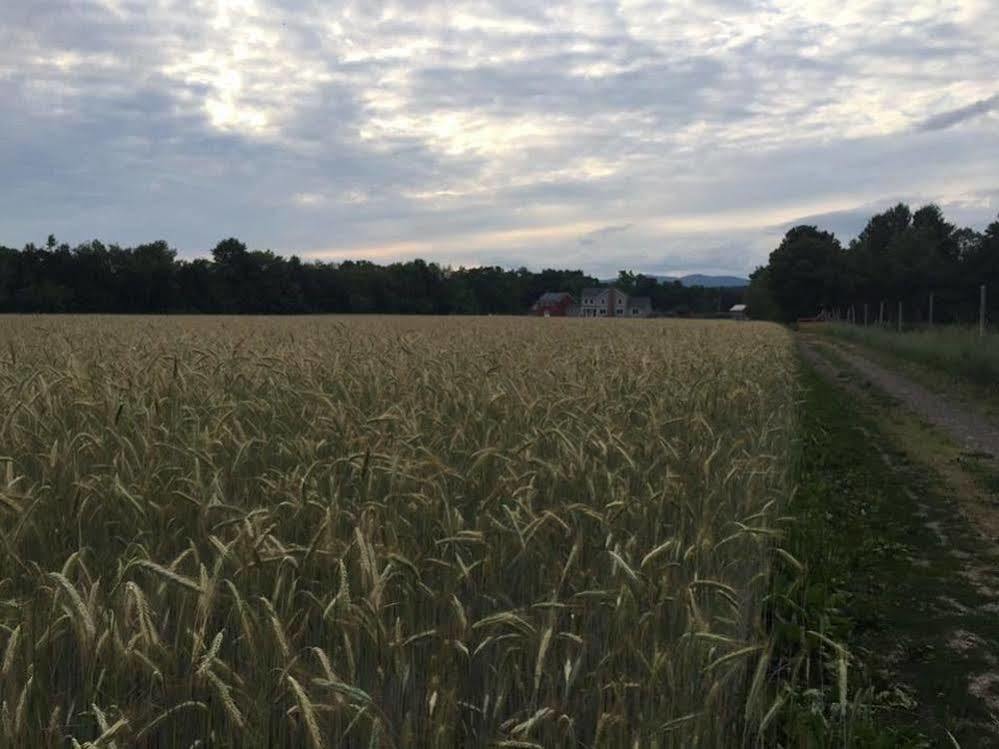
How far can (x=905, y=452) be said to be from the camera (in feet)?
36.6

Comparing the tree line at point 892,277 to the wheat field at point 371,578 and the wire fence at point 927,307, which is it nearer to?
the wire fence at point 927,307

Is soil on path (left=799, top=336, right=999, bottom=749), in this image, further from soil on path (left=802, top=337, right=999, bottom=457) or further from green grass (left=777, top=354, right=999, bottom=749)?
soil on path (left=802, top=337, right=999, bottom=457)

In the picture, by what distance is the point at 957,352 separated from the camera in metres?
22.2

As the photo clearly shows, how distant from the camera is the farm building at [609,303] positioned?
14525 centimetres

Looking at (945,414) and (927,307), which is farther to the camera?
(927,307)

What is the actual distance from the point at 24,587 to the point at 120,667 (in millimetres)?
1110

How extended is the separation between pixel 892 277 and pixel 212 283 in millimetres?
63615

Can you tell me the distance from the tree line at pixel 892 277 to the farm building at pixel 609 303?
48.8m

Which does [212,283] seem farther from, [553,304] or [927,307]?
[553,304]

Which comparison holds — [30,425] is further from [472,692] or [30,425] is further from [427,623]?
[472,692]

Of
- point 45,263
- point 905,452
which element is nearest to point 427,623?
point 905,452

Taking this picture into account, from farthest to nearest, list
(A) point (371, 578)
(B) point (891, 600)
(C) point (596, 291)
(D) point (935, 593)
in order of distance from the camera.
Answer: (C) point (596, 291) → (D) point (935, 593) → (B) point (891, 600) → (A) point (371, 578)

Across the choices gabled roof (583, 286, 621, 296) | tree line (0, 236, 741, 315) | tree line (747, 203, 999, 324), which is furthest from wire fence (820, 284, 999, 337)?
gabled roof (583, 286, 621, 296)

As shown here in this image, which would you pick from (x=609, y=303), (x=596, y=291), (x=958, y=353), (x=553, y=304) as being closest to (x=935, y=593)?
(x=958, y=353)
